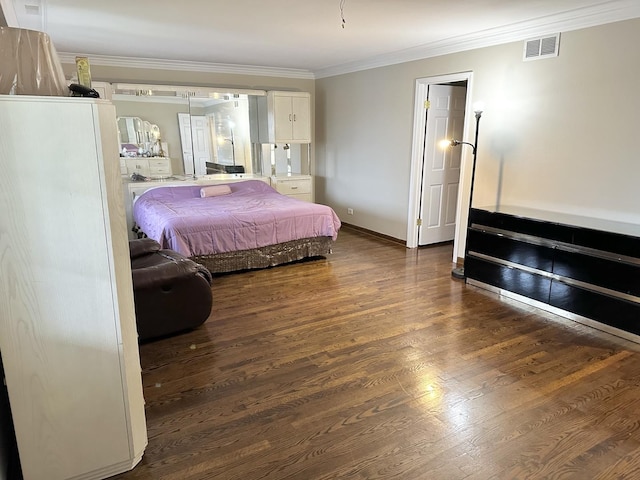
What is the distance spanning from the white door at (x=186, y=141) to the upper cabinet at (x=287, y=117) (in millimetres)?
1152

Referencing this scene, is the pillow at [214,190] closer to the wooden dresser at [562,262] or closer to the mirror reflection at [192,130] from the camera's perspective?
the mirror reflection at [192,130]

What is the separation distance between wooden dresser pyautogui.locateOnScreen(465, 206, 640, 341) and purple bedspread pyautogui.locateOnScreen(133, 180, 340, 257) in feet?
5.79

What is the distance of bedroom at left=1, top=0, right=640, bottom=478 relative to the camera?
3.29m

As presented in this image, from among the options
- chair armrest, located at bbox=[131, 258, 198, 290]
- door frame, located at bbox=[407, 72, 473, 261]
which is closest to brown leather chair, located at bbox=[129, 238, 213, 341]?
chair armrest, located at bbox=[131, 258, 198, 290]

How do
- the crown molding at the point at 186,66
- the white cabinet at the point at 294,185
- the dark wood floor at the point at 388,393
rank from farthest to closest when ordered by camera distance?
the white cabinet at the point at 294,185
the crown molding at the point at 186,66
the dark wood floor at the point at 388,393

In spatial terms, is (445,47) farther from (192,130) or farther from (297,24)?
(192,130)

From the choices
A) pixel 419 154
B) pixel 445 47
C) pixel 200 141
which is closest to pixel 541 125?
pixel 445 47

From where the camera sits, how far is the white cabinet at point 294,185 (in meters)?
6.52

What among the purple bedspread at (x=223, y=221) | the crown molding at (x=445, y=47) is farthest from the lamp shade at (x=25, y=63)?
the crown molding at (x=445, y=47)

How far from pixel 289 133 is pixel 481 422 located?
523 cm

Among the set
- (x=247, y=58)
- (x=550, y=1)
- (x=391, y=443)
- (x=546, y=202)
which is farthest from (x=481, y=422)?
(x=247, y=58)

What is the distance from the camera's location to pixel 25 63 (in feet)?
5.05

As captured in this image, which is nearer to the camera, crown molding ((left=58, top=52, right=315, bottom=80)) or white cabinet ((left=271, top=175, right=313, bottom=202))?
crown molding ((left=58, top=52, right=315, bottom=80))

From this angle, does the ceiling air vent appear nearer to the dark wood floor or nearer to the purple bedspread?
the dark wood floor
